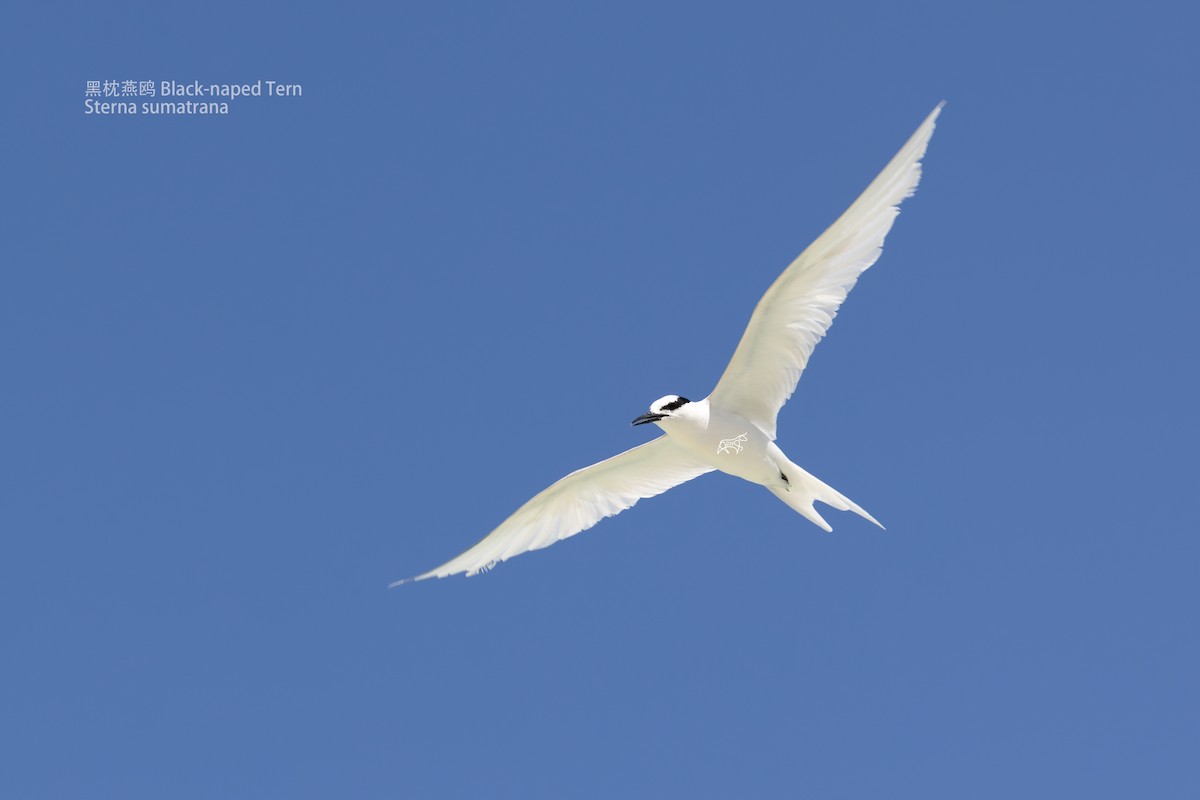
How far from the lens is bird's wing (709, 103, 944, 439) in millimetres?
15000

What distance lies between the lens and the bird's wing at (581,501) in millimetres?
19156

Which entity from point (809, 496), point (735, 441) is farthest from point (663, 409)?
point (809, 496)

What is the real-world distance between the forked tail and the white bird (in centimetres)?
1

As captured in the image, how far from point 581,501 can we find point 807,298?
502 cm

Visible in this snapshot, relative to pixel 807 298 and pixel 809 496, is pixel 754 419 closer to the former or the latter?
pixel 809 496

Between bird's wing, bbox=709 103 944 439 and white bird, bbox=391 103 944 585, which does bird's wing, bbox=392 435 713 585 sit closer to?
white bird, bbox=391 103 944 585

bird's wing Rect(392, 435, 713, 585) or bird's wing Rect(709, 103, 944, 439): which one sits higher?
bird's wing Rect(709, 103, 944, 439)

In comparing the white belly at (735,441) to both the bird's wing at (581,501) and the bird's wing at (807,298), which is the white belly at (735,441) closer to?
the bird's wing at (807,298)

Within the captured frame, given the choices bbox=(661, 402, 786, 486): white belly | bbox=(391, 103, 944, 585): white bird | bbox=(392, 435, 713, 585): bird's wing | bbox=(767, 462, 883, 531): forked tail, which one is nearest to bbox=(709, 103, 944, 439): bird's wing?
bbox=(391, 103, 944, 585): white bird

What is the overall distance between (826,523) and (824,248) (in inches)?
157

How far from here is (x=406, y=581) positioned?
61.3 feet

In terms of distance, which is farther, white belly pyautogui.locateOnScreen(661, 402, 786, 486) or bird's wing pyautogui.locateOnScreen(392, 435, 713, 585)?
bird's wing pyautogui.locateOnScreen(392, 435, 713, 585)

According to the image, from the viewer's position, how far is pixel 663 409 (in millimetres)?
17641

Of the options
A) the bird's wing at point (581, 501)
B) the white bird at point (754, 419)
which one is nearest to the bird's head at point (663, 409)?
the white bird at point (754, 419)
